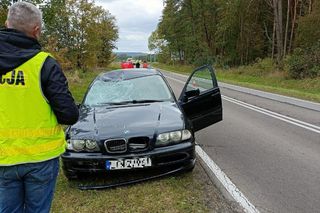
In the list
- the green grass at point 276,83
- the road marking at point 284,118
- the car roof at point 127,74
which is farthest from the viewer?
the green grass at point 276,83

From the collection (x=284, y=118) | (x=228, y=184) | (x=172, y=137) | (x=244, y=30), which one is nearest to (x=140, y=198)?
(x=172, y=137)

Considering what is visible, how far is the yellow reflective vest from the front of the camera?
2.29m

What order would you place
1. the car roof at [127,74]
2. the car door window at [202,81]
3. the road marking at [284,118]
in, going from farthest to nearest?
the road marking at [284,118]
the car roof at [127,74]
the car door window at [202,81]

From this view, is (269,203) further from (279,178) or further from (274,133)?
(274,133)

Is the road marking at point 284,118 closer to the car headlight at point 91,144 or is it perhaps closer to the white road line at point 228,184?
the white road line at point 228,184

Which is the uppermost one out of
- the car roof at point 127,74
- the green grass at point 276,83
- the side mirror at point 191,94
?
the car roof at point 127,74

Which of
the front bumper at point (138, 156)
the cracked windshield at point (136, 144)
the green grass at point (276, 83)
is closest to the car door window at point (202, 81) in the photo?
the cracked windshield at point (136, 144)

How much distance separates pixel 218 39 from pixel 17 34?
46.4 metres

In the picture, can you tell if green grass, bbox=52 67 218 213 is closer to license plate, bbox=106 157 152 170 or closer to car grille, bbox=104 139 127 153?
license plate, bbox=106 157 152 170

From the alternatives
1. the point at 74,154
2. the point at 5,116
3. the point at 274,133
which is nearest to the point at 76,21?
the point at 274,133

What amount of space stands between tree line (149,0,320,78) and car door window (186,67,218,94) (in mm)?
17063

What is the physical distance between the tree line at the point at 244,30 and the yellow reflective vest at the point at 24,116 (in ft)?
71.6

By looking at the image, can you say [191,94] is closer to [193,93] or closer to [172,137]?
[193,93]

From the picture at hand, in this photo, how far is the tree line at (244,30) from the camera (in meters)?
26.7
